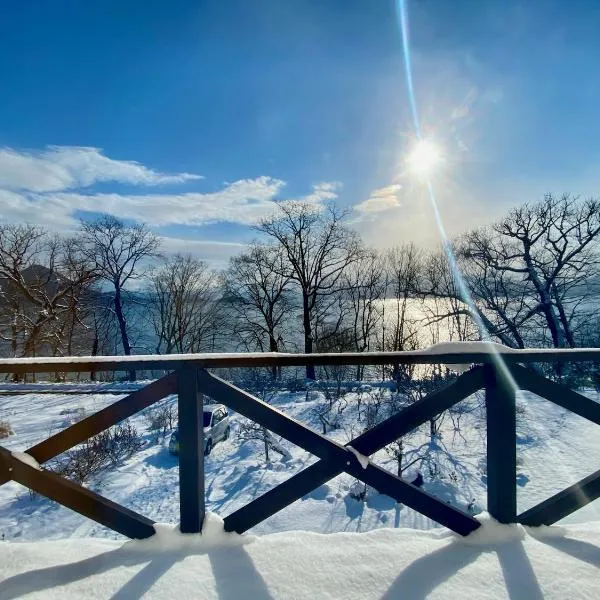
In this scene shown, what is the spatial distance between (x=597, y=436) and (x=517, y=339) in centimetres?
1170

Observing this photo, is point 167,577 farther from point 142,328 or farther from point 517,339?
point 142,328

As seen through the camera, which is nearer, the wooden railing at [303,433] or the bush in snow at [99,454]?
the wooden railing at [303,433]

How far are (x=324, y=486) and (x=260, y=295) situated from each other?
60.9 feet

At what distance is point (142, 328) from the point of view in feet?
90.6

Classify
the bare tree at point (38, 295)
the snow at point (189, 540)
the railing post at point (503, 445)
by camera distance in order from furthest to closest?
the bare tree at point (38, 295) < the railing post at point (503, 445) < the snow at point (189, 540)

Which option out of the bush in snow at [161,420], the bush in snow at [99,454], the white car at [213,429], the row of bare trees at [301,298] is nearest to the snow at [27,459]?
the bush in snow at [99,454]

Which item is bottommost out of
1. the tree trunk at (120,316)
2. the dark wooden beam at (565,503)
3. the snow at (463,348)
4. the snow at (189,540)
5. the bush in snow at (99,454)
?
the bush in snow at (99,454)

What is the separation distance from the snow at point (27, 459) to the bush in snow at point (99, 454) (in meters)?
4.25

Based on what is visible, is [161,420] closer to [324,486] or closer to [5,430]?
[5,430]

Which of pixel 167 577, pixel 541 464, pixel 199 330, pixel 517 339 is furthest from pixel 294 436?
pixel 199 330

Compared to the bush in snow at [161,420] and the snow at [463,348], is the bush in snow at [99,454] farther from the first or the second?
the snow at [463,348]

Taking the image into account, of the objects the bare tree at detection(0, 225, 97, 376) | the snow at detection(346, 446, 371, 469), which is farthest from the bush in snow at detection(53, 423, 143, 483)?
the bare tree at detection(0, 225, 97, 376)

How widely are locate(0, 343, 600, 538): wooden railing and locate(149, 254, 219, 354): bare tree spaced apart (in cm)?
2578

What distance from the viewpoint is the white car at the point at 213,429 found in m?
6.73
